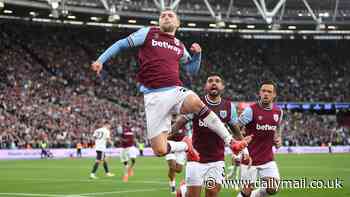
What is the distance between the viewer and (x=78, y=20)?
63.6 m

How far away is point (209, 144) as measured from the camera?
11453 millimetres

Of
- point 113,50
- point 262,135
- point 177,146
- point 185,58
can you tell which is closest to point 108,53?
point 113,50

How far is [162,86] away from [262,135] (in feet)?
11.5

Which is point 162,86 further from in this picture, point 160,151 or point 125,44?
point 160,151

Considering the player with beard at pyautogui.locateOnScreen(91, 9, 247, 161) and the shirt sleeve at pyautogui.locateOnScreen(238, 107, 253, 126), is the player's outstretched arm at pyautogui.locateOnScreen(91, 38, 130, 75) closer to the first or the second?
the player with beard at pyautogui.locateOnScreen(91, 9, 247, 161)

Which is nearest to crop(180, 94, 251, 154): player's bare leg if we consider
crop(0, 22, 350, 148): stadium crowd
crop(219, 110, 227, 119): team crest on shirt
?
crop(219, 110, 227, 119): team crest on shirt

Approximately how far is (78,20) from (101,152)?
127 ft

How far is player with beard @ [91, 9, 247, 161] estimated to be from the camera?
32.1ft

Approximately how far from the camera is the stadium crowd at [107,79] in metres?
48.8

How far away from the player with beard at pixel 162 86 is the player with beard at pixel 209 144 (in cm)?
142

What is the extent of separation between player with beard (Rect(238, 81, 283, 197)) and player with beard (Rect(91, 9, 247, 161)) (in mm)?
2759

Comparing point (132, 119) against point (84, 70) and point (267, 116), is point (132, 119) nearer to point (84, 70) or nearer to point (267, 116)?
point (84, 70)

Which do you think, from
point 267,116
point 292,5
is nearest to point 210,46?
point 292,5

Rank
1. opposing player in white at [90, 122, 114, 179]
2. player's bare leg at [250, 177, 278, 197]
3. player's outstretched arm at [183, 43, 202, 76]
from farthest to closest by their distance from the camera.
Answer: opposing player in white at [90, 122, 114, 179], player's bare leg at [250, 177, 278, 197], player's outstretched arm at [183, 43, 202, 76]
